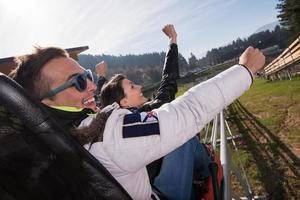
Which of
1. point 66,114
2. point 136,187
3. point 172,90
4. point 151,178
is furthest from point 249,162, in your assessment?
point 66,114

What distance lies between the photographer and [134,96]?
153 inches

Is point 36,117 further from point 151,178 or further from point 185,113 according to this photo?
point 151,178

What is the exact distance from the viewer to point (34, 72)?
1867 millimetres

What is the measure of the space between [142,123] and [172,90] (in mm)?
2368

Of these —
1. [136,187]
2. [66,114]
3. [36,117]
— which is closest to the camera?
[36,117]

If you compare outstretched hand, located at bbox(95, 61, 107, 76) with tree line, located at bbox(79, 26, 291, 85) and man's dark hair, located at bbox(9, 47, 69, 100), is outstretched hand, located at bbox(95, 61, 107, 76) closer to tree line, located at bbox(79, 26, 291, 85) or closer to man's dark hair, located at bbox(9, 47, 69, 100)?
man's dark hair, located at bbox(9, 47, 69, 100)

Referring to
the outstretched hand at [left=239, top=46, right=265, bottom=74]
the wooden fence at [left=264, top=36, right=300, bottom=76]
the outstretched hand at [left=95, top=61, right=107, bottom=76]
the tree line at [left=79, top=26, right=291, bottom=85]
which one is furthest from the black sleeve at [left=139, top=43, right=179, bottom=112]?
the tree line at [left=79, top=26, right=291, bottom=85]

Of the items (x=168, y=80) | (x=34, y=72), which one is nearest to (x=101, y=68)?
(x=168, y=80)

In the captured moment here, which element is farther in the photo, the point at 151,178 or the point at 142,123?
the point at 151,178

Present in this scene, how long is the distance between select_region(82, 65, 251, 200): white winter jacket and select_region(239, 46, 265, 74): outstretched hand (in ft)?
0.25

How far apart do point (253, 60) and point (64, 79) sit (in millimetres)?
1166

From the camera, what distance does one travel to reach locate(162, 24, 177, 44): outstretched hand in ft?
11.7

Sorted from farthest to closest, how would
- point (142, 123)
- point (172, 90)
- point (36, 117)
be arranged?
point (172, 90) → point (142, 123) → point (36, 117)

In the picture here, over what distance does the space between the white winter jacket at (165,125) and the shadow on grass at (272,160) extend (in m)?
3.48
